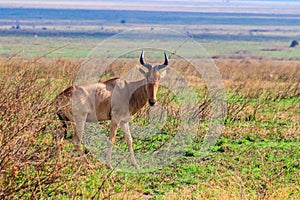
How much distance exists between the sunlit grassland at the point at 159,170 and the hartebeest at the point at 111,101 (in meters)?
0.38

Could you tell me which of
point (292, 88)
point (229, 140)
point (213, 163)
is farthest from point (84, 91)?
point (292, 88)

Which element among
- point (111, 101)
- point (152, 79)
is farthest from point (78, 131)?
point (152, 79)

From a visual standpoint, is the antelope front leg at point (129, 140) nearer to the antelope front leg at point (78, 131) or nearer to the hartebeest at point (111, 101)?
the hartebeest at point (111, 101)

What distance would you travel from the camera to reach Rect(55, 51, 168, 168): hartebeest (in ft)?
32.8

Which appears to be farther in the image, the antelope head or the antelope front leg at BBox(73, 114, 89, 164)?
the antelope head

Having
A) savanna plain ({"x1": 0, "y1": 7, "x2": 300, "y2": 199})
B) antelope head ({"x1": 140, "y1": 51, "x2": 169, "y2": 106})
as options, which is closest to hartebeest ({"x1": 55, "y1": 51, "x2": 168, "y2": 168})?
antelope head ({"x1": 140, "y1": 51, "x2": 169, "y2": 106})

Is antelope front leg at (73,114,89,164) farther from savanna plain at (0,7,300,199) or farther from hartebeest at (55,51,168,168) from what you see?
savanna plain at (0,7,300,199)

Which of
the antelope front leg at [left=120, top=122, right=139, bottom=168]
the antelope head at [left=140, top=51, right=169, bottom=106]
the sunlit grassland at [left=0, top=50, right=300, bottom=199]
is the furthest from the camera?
the antelope head at [left=140, top=51, right=169, bottom=106]

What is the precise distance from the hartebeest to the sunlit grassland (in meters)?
0.38

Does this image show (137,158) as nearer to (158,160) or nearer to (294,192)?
(158,160)

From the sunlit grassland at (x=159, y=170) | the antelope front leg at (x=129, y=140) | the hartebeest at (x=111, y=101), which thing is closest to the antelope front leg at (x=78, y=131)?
the hartebeest at (x=111, y=101)

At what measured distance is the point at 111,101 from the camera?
10406 millimetres

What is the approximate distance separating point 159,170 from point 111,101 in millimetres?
1421

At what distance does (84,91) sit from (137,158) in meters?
1.34
